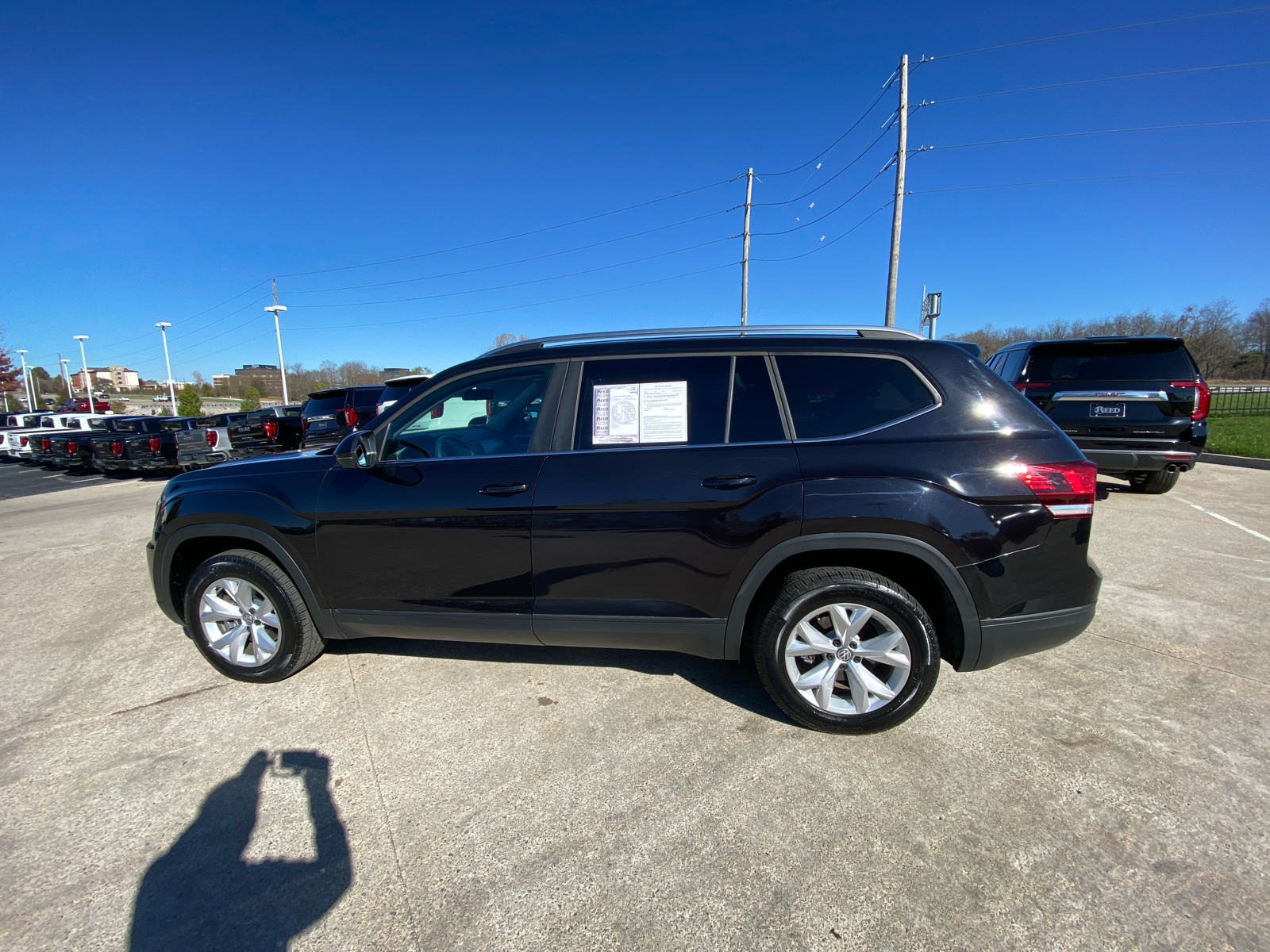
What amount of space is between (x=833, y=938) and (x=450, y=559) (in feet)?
6.91

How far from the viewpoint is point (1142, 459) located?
6.28m

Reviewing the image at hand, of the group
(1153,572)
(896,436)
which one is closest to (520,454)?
(896,436)

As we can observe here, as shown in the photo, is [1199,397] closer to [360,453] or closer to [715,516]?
[715,516]

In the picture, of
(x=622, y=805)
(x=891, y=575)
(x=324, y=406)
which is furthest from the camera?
(x=324, y=406)

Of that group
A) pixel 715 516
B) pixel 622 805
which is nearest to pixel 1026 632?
pixel 715 516

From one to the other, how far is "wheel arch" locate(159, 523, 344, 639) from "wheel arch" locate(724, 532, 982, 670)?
217 cm

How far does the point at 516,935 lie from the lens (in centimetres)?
173

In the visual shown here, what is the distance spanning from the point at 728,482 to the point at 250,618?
2707 millimetres

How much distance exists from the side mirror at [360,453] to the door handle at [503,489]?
2.07 ft

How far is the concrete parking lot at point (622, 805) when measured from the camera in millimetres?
1773

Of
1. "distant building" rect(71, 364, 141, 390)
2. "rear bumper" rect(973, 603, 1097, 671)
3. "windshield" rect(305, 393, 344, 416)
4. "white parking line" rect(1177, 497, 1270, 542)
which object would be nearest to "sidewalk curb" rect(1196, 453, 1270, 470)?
"white parking line" rect(1177, 497, 1270, 542)

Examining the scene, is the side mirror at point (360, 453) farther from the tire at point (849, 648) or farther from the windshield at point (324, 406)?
the windshield at point (324, 406)

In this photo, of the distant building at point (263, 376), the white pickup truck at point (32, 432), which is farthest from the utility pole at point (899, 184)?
the distant building at point (263, 376)

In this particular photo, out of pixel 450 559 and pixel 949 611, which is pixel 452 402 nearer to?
pixel 450 559
